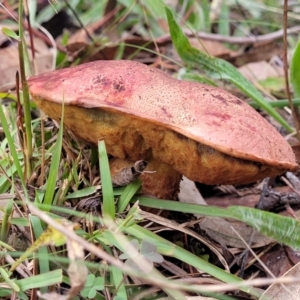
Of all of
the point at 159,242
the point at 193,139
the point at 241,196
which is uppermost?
the point at 193,139

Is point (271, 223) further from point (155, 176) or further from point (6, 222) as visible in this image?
point (6, 222)

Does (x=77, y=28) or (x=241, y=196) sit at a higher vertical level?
(x=77, y=28)

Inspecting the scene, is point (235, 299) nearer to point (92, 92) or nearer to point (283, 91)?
point (92, 92)

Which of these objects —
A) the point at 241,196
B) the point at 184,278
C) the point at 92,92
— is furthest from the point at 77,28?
the point at 184,278

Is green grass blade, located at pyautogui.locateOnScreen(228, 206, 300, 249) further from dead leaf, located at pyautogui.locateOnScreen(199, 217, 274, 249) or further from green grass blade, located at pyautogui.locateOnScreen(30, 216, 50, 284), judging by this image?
green grass blade, located at pyautogui.locateOnScreen(30, 216, 50, 284)

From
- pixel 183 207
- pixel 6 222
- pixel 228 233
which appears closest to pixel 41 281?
pixel 6 222

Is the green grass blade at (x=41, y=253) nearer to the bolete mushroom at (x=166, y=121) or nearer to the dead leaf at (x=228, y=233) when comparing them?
the bolete mushroom at (x=166, y=121)

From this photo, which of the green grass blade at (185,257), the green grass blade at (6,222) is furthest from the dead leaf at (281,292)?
the green grass blade at (6,222)
